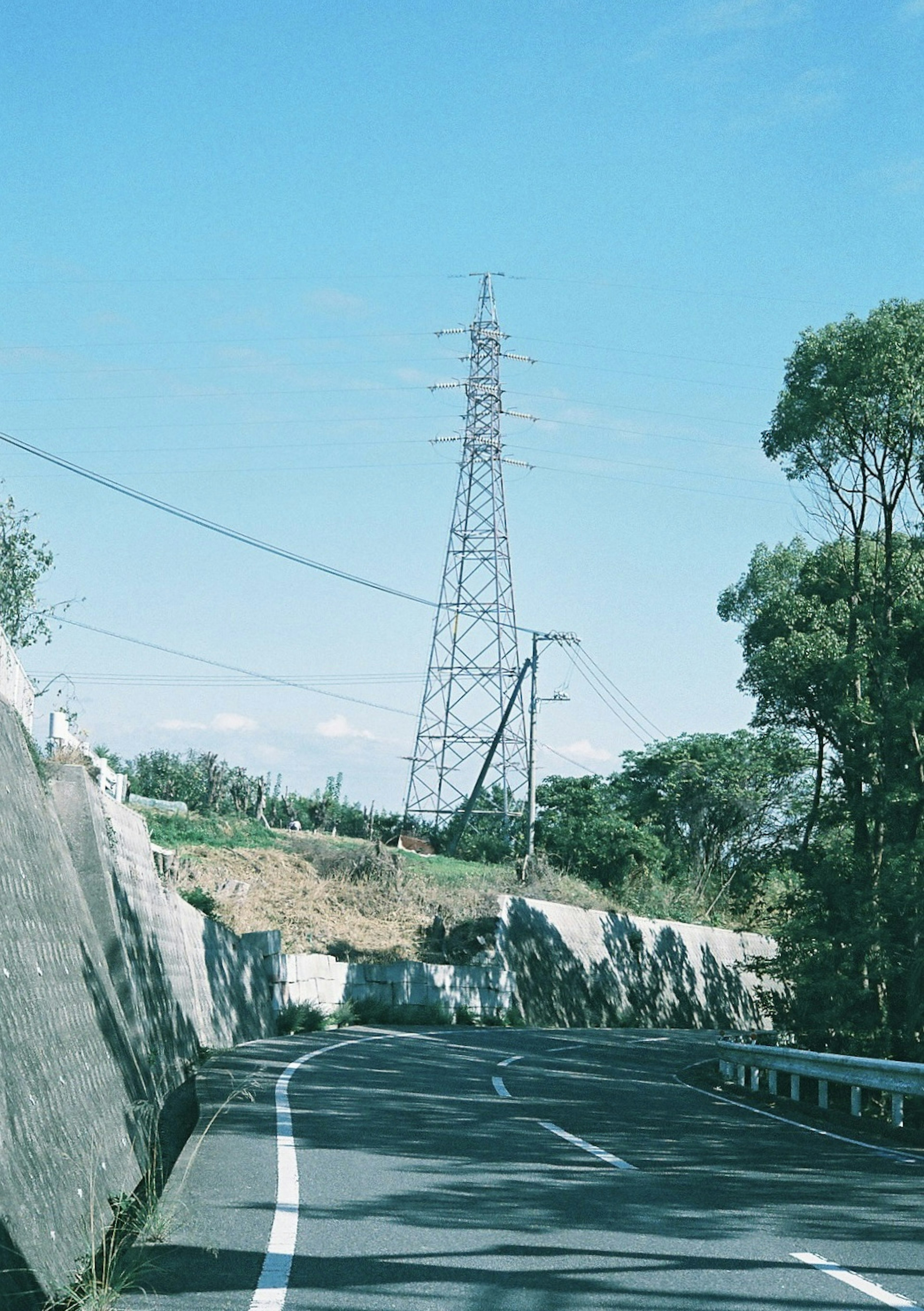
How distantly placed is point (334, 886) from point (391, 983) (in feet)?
41.8

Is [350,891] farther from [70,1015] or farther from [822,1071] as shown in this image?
[70,1015]

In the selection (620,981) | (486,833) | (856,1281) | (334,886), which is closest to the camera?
(856,1281)

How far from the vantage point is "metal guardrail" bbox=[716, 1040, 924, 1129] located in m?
13.8

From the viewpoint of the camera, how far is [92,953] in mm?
10938

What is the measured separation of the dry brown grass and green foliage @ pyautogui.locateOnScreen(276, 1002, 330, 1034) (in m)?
9.11

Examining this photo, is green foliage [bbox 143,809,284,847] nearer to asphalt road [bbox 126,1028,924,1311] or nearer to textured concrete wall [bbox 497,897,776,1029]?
textured concrete wall [bbox 497,897,776,1029]

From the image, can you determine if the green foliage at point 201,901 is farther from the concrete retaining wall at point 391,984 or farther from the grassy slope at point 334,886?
the grassy slope at point 334,886

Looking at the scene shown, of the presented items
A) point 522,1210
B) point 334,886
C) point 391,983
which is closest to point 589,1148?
point 522,1210

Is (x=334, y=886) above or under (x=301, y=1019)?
above

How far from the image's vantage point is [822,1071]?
653 inches

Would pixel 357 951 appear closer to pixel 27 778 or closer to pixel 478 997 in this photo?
pixel 478 997

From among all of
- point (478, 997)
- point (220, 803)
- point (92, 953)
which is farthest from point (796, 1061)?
point (220, 803)

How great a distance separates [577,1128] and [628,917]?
35.6 metres

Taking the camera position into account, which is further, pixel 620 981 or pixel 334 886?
pixel 334 886
